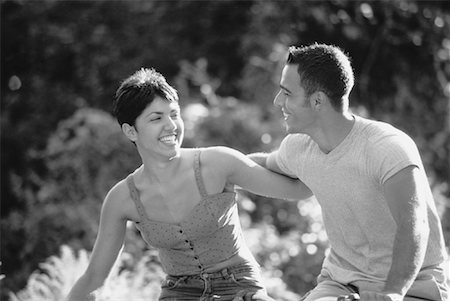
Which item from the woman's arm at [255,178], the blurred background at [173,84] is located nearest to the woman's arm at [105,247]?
the woman's arm at [255,178]

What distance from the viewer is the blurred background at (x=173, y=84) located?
7.57 m

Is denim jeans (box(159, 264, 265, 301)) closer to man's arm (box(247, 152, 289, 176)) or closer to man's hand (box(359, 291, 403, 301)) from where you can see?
man's arm (box(247, 152, 289, 176))

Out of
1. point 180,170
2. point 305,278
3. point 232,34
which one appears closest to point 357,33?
point 232,34

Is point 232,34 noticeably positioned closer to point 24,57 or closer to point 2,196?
point 24,57

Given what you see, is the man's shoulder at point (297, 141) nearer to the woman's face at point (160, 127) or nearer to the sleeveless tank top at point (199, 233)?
the sleeveless tank top at point (199, 233)

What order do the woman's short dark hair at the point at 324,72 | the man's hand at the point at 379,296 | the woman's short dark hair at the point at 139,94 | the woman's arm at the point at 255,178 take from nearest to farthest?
the man's hand at the point at 379,296 → the woman's short dark hair at the point at 324,72 → the woman's short dark hair at the point at 139,94 → the woman's arm at the point at 255,178

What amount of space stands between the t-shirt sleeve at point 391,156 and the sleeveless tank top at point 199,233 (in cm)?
78

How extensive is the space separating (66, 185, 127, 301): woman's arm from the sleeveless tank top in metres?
0.10

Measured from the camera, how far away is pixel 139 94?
3.87 meters

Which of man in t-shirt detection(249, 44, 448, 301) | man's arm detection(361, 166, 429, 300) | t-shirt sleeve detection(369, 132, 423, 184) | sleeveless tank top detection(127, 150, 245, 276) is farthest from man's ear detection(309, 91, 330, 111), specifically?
sleeveless tank top detection(127, 150, 245, 276)

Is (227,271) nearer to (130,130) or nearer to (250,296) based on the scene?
(250,296)

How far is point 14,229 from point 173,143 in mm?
4929

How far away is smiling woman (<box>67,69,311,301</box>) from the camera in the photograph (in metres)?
3.90

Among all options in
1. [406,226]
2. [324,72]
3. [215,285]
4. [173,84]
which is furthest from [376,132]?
[173,84]
